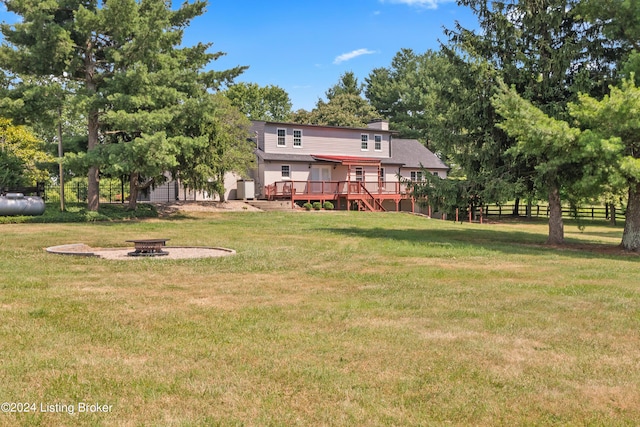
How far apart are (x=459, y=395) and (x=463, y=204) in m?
15.6

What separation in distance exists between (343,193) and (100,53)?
60.7 ft

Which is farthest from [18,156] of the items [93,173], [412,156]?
[412,156]

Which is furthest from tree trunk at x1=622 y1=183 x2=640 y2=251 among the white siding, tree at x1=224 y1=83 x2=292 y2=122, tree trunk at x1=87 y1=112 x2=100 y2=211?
tree at x1=224 y1=83 x2=292 y2=122

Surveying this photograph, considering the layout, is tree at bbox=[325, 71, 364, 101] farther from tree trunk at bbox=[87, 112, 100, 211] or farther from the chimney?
tree trunk at bbox=[87, 112, 100, 211]

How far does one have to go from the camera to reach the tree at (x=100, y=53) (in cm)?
2336

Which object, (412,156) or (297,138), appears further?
(412,156)

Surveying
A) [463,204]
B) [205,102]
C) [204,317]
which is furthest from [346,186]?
[204,317]

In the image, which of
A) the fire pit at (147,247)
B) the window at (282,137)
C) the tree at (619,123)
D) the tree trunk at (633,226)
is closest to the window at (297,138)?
the window at (282,137)

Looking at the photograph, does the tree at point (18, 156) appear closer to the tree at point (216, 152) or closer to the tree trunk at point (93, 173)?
the tree trunk at point (93, 173)

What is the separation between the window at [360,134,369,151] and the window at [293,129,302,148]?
567cm

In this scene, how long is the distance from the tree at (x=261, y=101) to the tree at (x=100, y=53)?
3638 cm

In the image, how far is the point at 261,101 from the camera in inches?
2717

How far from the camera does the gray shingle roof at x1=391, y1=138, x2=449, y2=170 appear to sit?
46.8m

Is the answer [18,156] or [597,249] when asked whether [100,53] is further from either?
[597,249]
